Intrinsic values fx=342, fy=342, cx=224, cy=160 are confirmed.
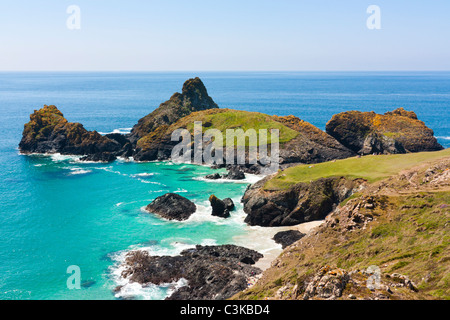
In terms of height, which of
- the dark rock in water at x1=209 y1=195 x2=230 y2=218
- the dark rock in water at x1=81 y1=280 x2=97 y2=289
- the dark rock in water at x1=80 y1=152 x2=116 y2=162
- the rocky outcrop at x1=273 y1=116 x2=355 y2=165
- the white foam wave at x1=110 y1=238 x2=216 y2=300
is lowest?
the dark rock in water at x1=81 y1=280 x2=97 y2=289

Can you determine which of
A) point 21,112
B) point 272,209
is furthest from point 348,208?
point 21,112

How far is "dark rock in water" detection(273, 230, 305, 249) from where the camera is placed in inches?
1956

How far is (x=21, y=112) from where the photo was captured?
194 metres

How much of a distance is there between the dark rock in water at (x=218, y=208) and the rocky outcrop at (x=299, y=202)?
377 cm

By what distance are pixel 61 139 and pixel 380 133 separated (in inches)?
4009

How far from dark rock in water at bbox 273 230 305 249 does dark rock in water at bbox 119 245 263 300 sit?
548 cm

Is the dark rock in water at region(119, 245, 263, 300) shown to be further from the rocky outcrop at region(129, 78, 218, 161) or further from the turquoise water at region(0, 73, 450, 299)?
the rocky outcrop at region(129, 78, 218, 161)

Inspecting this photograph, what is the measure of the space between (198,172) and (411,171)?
53823mm

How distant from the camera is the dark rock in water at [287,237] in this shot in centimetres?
4967

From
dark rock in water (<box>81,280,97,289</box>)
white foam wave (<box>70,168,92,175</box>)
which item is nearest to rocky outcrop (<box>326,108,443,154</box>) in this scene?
white foam wave (<box>70,168,92,175</box>)

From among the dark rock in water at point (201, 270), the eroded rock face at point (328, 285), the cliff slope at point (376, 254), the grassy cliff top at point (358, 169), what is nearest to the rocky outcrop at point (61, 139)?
the grassy cliff top at point (358, 169)
